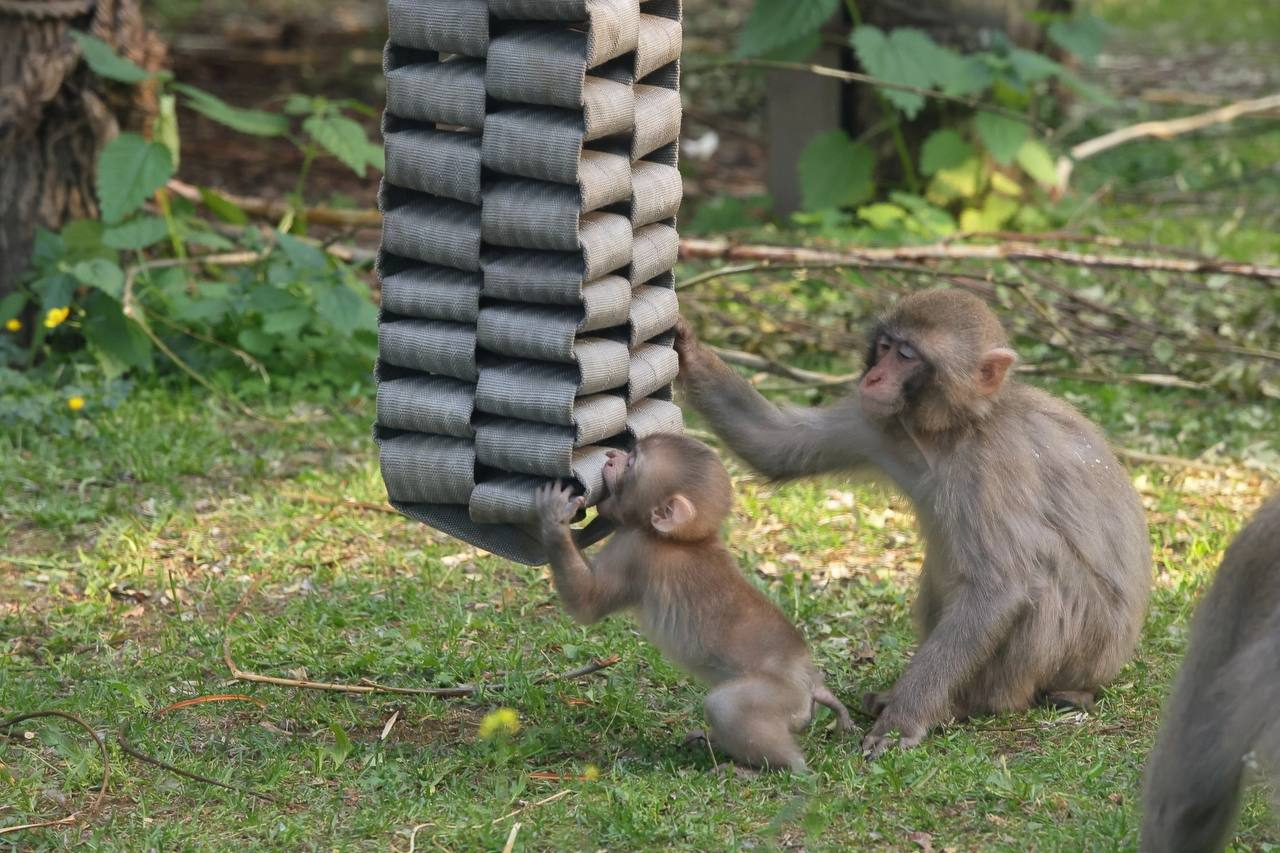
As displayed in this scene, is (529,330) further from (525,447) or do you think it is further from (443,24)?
(443,24)

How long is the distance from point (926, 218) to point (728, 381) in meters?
4.44

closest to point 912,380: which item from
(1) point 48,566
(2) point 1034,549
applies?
(2) point 1034,549

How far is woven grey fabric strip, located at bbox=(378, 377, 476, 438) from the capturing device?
406cm

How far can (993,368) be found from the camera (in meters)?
4.52

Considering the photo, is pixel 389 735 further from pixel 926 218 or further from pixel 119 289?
pixel 926 218

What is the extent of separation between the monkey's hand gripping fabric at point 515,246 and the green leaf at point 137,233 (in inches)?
128

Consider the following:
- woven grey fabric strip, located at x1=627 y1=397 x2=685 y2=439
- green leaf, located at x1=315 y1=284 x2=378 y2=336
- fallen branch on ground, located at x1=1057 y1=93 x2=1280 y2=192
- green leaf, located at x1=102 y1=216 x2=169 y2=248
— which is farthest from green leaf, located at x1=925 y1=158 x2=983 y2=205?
woven grey fabric strip, located at x1=627 y1=397 x2=685 y2=439

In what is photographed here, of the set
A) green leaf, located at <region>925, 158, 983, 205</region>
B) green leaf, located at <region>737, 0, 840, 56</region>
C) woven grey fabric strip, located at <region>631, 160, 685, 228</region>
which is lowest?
woven grey fabric strip, located at <region>631, 160, 685, 228</region>

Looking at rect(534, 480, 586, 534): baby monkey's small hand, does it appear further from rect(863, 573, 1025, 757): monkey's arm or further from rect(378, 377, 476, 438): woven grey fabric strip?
→ rect(863, 573, 1025, 757): monkey's arm

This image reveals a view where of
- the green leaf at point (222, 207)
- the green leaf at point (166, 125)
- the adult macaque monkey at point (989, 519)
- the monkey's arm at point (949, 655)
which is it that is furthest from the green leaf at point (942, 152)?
the monkey's arm at point (949, 655)

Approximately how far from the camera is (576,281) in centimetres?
391

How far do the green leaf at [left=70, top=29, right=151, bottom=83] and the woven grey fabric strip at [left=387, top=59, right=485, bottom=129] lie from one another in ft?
11.2

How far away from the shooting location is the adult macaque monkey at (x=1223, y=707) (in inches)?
126

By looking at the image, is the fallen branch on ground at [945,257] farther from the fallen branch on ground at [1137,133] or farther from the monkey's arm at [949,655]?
the monkey's arm at [949,655]
